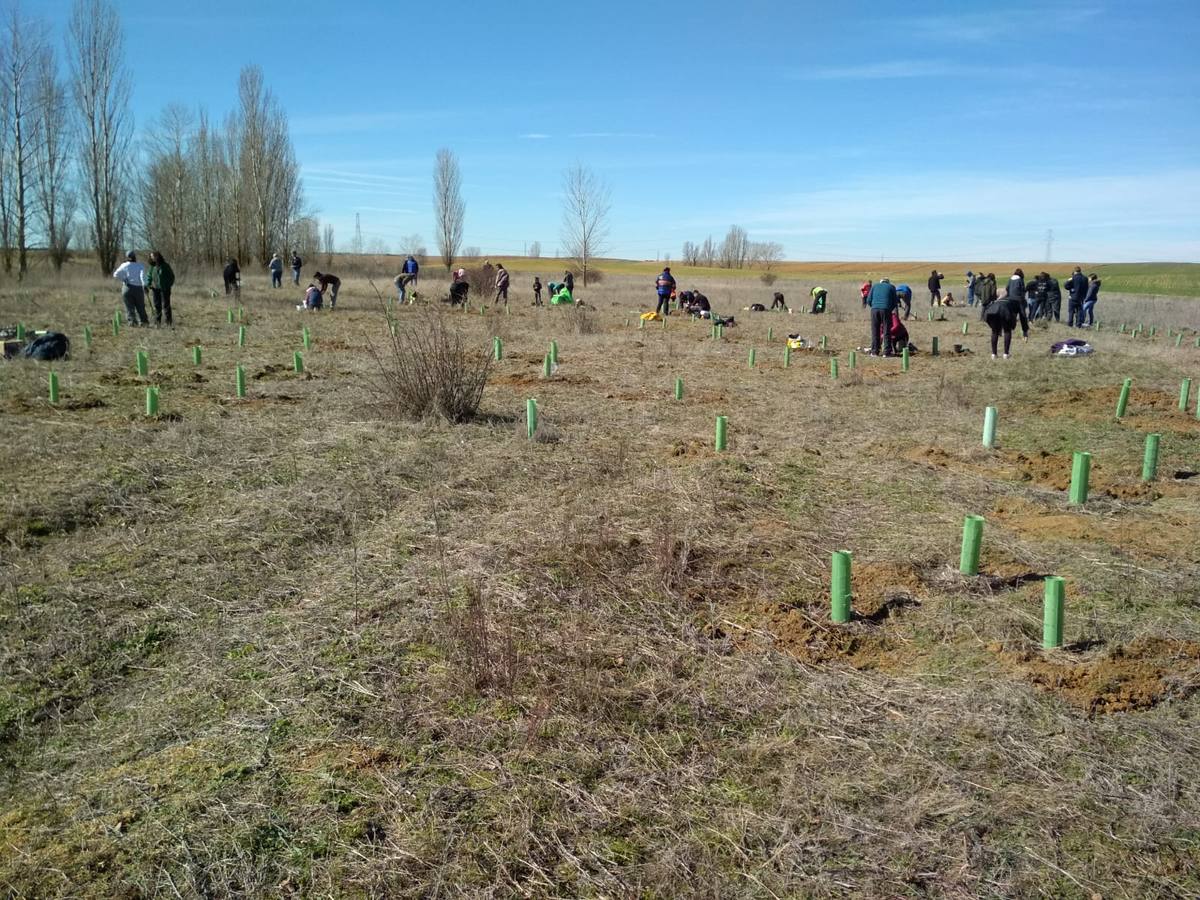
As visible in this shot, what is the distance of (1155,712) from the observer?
3195mm

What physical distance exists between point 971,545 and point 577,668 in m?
2.27

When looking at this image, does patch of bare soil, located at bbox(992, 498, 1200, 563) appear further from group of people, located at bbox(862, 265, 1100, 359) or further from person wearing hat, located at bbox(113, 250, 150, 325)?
person wearing hat, located at bbox(113, 250, 150, 325)

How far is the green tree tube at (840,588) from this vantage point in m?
3.88

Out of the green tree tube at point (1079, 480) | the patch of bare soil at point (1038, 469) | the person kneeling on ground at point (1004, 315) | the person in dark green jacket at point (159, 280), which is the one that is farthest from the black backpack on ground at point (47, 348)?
the person kneeling on ground at point (1004, 315)

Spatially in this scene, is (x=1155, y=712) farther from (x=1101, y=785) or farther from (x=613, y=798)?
(x=613, y=798)

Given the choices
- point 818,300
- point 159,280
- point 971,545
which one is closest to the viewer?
point 971,545

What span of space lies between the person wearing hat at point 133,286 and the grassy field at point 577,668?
8.50 meters

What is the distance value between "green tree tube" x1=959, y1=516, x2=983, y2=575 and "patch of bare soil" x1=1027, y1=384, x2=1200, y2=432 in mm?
5672

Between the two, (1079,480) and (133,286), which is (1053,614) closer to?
(1079,480)

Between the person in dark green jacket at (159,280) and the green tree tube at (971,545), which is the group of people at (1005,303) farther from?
the person in dark green jacket at (159,280)

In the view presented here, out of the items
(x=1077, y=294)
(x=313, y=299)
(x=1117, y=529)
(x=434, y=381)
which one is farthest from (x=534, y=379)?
(x=1077, y=294)

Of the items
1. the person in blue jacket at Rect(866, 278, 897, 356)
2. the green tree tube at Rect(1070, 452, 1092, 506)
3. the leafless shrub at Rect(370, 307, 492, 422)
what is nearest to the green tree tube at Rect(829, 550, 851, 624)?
the green tree tube at Rect(1070, 452, 1092, 506)

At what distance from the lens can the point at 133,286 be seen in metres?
15.5

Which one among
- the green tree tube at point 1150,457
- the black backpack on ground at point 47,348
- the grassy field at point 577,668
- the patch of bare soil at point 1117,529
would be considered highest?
the black backpack on ground at point 47,348
